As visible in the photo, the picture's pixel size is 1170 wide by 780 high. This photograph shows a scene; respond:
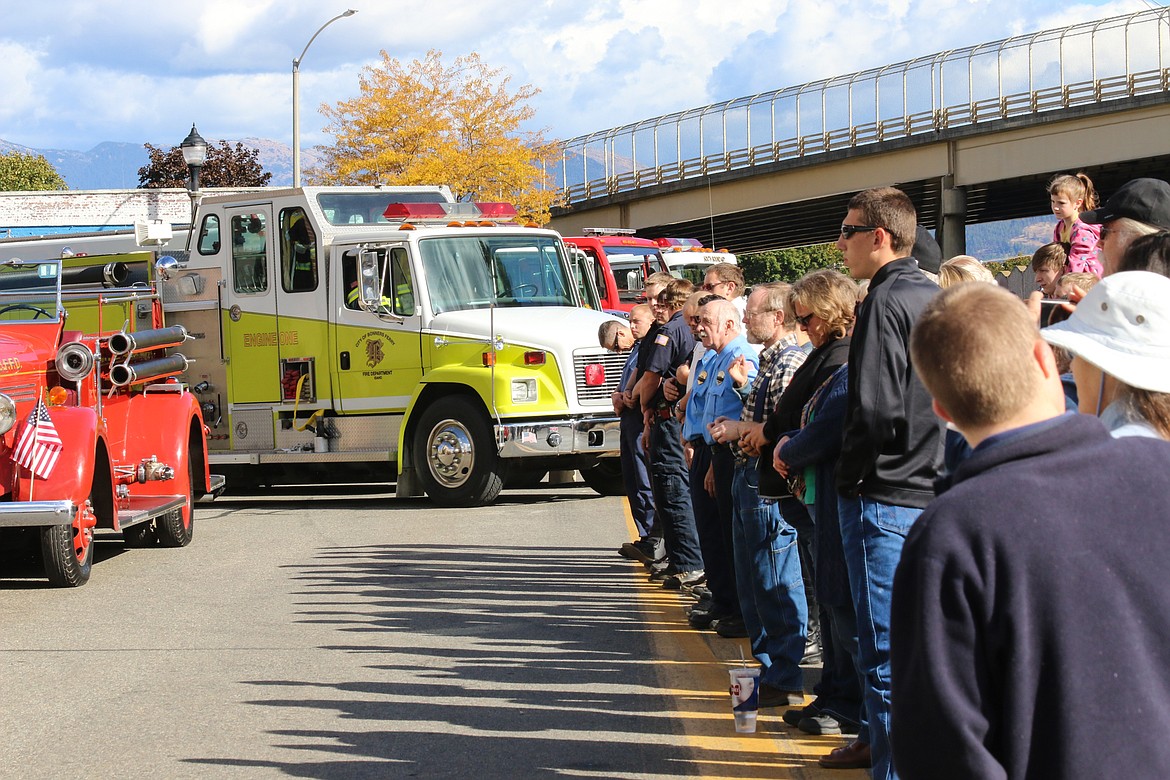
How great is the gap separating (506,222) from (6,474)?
8.15 metres

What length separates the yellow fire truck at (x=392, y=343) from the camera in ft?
50.5

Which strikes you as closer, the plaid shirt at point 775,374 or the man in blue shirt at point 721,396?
the plaid shirt at point 775,374

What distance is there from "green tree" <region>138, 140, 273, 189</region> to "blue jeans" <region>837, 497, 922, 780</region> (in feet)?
164

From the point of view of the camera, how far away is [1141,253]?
4422 mm

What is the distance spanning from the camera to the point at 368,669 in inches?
296

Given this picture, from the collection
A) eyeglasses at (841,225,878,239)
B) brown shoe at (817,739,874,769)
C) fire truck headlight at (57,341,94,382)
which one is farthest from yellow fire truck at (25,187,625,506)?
eyeglasses at (841,225,878,239)

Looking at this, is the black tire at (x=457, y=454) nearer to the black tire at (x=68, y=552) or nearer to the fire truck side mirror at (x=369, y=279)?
the fire truck side mirror at (x=369, y=279)

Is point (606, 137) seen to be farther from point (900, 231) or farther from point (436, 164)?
point (900, 231)

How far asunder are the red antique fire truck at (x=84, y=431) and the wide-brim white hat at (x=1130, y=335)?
25.3ft

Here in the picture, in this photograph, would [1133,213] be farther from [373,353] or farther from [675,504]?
[373,353]

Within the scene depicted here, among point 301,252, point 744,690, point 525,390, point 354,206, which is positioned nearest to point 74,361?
point 525,390

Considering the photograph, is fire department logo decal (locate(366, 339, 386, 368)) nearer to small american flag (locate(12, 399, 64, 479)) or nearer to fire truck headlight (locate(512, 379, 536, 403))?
fire truck headlight (locate(512, 379, 536, 403))

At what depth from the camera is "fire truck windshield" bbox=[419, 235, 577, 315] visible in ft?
52.0

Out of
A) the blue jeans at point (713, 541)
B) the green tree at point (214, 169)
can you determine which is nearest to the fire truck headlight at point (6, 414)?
the blue jeans at point (713, 541)
